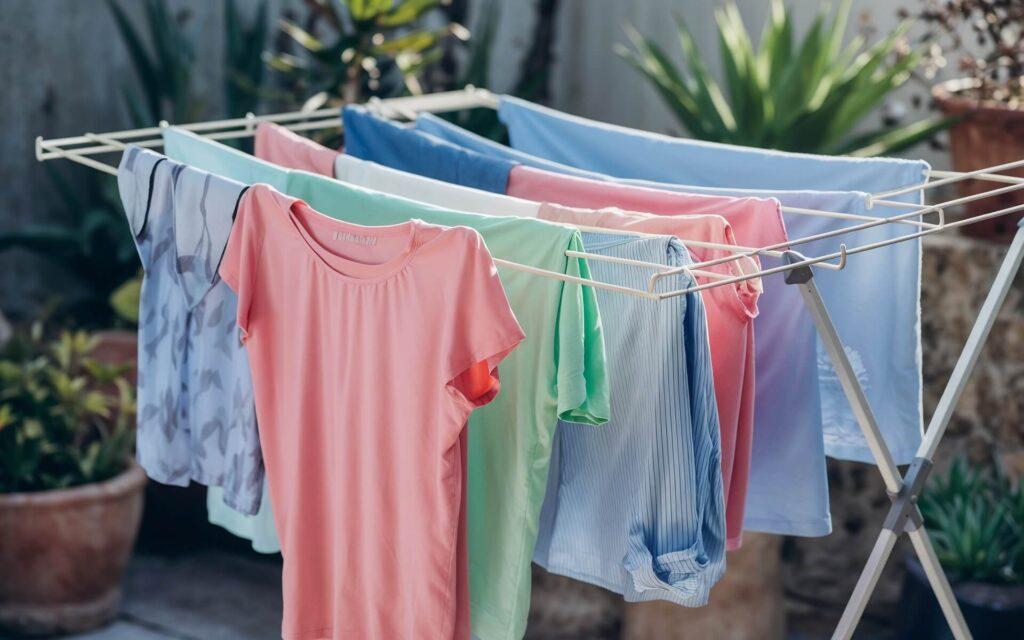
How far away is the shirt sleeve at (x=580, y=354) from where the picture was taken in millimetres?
1742

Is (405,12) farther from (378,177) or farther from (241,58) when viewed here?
(378,177)

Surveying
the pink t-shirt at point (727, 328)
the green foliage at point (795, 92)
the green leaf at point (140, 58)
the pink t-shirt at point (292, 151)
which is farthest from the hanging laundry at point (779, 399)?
the green leaf at point (140, 58)

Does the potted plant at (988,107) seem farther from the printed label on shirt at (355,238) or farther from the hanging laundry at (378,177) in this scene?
the printed label on shirt at (355,238)

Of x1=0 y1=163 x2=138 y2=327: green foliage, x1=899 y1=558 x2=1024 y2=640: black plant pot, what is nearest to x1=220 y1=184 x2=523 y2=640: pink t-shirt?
x1=899 y1=558 x2=1024 y2=640: black plant pot

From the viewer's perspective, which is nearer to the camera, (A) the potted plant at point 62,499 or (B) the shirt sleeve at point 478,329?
(B) the shirt sleeve at point 478,329

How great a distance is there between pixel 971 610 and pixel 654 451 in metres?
1.51

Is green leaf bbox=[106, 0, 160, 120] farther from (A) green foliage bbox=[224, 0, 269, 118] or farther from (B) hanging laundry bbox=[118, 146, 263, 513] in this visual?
(B) hanging laundry bbox=[118, 146, 263, 513]

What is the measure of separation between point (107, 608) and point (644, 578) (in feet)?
7.01

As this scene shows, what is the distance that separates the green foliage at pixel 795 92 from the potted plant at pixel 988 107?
0.21 feet

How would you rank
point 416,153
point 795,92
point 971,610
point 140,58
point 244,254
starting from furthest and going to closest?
point 140,58, point 795,92, point 971,610, point 416,153, point 244,254

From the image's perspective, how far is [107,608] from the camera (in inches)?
137

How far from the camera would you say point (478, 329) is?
1.71 m

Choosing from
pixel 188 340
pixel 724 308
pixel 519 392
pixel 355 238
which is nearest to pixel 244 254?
pixel 355 238

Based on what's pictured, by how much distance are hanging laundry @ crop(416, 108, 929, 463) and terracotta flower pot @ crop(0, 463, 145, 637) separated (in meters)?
1.61
